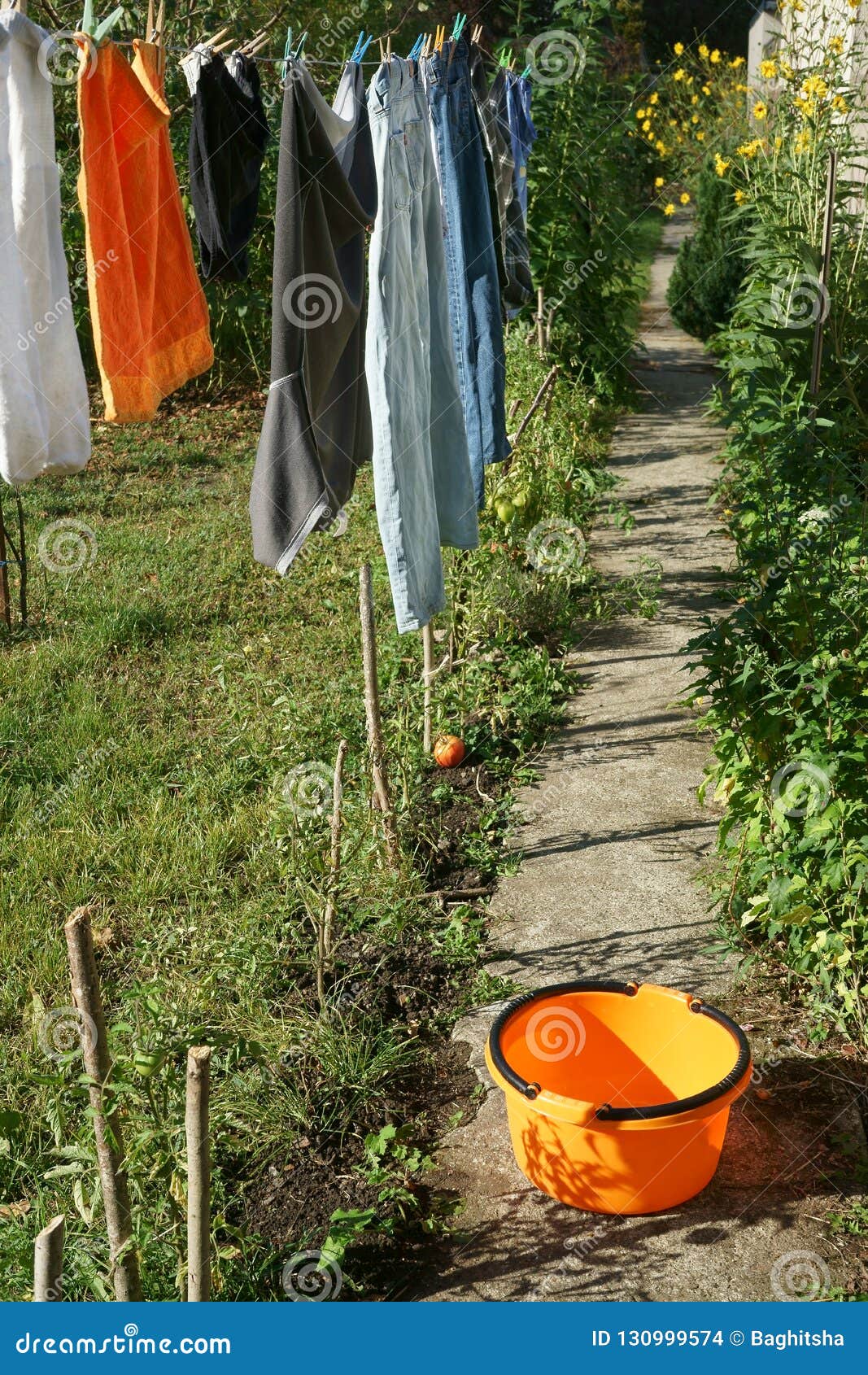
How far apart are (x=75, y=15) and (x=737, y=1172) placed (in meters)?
7.83

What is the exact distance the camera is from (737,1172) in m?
2.53

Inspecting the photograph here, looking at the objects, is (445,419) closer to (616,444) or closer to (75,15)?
(616,444)

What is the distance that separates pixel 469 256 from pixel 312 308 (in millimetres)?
1028

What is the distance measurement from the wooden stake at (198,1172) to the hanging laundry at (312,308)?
4.81ft

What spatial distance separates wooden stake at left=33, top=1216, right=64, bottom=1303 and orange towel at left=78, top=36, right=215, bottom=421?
1987 mm

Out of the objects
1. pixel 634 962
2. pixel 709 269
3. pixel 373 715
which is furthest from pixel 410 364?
pixel 709 269

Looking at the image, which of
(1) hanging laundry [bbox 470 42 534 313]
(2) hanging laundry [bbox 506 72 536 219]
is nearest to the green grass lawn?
(1) hanging laundry [bbox 470 42 534 313]

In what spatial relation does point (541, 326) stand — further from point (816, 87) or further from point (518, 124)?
point (518, 124)

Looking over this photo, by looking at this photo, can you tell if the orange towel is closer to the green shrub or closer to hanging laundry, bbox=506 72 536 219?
hanging laundry, bbox=506 72 536 219

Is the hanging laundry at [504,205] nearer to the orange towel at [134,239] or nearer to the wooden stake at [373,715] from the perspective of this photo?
the orange towel at [134,239]

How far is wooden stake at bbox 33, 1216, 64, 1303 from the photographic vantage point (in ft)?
5.36

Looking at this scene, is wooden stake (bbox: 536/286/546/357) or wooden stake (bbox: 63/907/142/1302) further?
wooden stake (bbox: 536/286/546/357)

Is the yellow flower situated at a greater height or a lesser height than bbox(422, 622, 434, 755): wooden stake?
greater

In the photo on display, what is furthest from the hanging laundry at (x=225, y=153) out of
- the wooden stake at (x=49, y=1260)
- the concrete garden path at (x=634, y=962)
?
the wooden stake at (x=49, y=1260)
